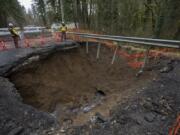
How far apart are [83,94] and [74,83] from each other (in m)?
0.91

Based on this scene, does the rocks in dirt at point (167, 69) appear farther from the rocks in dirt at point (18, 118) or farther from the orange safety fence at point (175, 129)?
the rocks in dirt at point (18, 118)

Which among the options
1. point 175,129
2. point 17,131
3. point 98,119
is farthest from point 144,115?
point 17,131

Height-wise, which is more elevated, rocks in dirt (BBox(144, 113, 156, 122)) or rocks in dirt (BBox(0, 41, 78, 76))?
rocks in dirt (BBox(0, 41, 78, 76))

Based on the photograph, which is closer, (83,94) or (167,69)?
(167,69)

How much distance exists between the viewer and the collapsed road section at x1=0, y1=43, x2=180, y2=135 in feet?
15.1

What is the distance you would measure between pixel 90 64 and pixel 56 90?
10.1ft

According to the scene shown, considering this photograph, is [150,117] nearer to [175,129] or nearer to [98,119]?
[175,129]

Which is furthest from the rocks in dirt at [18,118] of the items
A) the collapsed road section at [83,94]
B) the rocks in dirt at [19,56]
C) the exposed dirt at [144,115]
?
the rocks in dirt at [19,56]

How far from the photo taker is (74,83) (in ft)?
29.4

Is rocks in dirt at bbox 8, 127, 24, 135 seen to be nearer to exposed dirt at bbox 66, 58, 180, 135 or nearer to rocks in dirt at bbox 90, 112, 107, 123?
exposed dirt at bbox 66, 58, 180, 135

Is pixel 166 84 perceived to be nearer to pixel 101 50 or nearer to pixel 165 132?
pixel 165 132

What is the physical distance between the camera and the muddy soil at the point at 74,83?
7.00 m

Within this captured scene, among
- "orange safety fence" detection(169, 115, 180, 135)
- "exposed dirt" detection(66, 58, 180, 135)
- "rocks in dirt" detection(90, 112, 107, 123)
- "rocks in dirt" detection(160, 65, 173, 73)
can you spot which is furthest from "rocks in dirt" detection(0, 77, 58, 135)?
"rocks in dirt" detection(160, 65, 173, 73)

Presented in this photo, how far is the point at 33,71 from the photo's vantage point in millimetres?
8383
